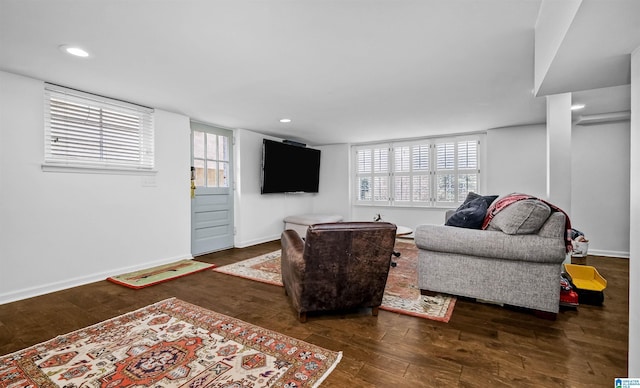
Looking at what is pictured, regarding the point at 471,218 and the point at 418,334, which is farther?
the point at 471,218

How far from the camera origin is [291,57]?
2.38 metres

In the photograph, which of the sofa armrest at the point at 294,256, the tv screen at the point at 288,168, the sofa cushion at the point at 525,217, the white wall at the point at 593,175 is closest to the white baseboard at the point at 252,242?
the tv screen at the point at 288,168

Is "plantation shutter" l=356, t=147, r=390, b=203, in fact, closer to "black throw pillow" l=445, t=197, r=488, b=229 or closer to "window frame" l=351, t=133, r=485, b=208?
"window frame" l=351, t=133, r=485, b=208

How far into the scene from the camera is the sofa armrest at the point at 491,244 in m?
2.18

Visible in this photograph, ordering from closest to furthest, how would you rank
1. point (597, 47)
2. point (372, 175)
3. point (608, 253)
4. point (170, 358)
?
1. point (597, 47)
2. point (170, 358)
3. point (608, 253)
4. point (372, 175)

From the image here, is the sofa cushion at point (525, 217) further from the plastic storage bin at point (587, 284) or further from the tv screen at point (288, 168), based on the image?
the tv screen at point (288, 168)

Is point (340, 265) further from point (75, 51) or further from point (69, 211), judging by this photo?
point (69, 211)

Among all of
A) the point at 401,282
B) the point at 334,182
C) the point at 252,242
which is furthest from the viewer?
the point at 334,182

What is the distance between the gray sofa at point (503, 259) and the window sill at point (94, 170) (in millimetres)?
3508

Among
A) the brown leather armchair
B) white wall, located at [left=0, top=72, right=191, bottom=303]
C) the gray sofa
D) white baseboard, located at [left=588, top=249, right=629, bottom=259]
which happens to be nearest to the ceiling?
white wall, located at [left=0, top=72, right=191, bottom=303]

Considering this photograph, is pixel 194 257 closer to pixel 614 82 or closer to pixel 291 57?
pixel 291 57

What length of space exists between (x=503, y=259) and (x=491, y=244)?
16cm

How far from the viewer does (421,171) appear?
6.11 metres

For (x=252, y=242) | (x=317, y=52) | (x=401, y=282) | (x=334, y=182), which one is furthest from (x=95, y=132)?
(x=334, y=182)
